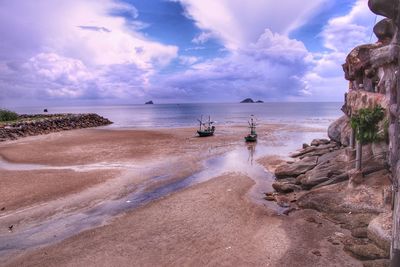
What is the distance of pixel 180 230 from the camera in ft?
52.9

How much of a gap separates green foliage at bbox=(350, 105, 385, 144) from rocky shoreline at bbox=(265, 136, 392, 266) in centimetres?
63

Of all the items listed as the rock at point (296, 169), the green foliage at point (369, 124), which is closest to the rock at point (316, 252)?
the green foliage at point (369, 124)

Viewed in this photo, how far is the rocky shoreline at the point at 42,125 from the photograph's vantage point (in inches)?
2233

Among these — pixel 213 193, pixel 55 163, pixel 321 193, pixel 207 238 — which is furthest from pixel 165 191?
pixel 55 163

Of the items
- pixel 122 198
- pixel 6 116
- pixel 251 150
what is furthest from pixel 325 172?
pixel 6 116

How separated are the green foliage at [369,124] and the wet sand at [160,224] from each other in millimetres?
5653

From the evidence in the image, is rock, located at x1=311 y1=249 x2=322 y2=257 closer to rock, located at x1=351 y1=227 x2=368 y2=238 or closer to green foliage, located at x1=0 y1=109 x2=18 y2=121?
rock, located at x1=351 y1=227 x2=368 y2=238

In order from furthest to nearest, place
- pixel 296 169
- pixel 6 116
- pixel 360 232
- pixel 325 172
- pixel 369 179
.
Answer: pixel 6 116
pixel 296 169
pixel 325 172
pixel 369 179
pixel 360 232

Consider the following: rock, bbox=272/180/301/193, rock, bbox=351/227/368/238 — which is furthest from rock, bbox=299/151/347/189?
rock, bbox=351/227/368/238

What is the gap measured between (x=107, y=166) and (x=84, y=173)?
11.6 feet

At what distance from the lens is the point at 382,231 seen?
12.7 m

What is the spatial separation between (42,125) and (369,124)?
65.6 metres

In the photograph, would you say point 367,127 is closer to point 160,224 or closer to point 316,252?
point 316,252

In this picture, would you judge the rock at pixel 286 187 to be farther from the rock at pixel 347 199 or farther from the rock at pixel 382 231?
the rock at pixel 382 231
